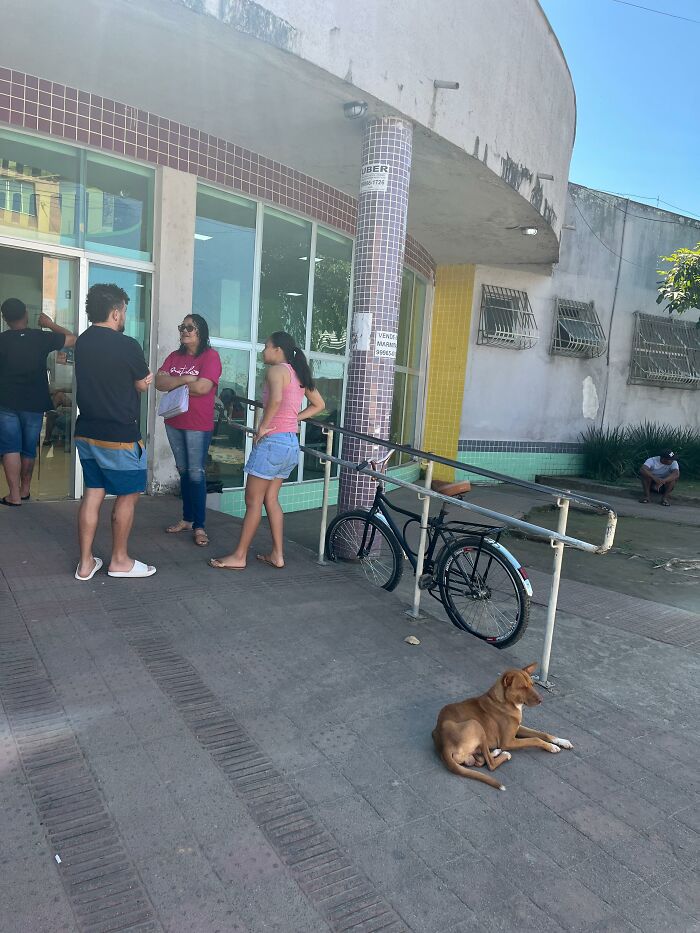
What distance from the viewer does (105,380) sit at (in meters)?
3.84

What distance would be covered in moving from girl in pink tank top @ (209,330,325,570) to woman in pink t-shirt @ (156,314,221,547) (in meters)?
0.60

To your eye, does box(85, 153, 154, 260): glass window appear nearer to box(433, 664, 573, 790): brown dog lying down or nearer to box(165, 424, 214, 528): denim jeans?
box(165, 424, 214, 528): denim jeans

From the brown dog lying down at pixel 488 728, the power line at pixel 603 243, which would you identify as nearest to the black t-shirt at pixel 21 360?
the brown dog lying down at pixel 488 728

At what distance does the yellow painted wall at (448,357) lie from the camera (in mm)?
11359

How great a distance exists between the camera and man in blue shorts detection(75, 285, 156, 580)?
3.82m

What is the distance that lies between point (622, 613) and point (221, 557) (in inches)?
122

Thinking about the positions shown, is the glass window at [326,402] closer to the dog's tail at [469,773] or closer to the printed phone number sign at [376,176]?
the printed phone number sign at [376,176]

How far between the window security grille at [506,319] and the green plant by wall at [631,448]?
8.37 feet

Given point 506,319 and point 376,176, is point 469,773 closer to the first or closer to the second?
point 376,176

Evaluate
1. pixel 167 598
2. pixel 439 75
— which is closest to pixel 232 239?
pixel 439 75

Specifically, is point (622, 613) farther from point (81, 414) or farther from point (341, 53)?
point (341, 53)

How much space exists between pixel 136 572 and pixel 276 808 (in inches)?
85.5

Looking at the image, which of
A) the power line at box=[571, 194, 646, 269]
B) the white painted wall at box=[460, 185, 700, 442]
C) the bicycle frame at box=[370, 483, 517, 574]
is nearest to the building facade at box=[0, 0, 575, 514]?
the bicycle frame at box=[370, 483, 517, 574]

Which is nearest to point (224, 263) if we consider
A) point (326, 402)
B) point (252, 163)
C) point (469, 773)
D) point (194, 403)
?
point (252, 163)
